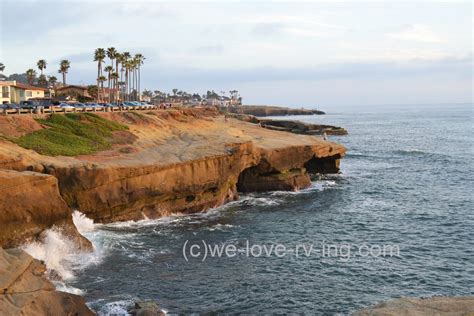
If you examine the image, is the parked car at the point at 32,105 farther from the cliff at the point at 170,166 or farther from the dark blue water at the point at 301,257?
the dark blue water at the point at 301,257

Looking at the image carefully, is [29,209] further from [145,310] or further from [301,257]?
[301,257]

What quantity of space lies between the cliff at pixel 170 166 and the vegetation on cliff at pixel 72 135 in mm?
1257

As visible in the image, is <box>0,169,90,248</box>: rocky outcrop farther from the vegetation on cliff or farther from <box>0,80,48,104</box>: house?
<box>0,80,48,104</box>: house

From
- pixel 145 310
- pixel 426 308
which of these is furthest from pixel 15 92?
pixel 426 308

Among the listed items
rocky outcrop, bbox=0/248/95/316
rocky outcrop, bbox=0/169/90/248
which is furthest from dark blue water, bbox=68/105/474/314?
rocky outcrop, bbox=0/169/90/248

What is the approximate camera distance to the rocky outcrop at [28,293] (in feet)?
51.1

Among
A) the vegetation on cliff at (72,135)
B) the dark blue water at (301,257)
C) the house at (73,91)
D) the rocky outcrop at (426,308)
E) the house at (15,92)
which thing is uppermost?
the house at (73,91)

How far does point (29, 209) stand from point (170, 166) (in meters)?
12.9

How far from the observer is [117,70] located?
3479 inches

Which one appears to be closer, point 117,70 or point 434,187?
point 434,187

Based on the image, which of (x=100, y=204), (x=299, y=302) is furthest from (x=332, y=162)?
(x=299, y=302)

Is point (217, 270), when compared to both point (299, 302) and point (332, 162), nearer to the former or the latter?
point (299, 302)

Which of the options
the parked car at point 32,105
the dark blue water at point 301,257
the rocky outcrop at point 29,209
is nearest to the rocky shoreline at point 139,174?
the rocky outcrop at point 29,209

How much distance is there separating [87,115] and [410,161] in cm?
4532
